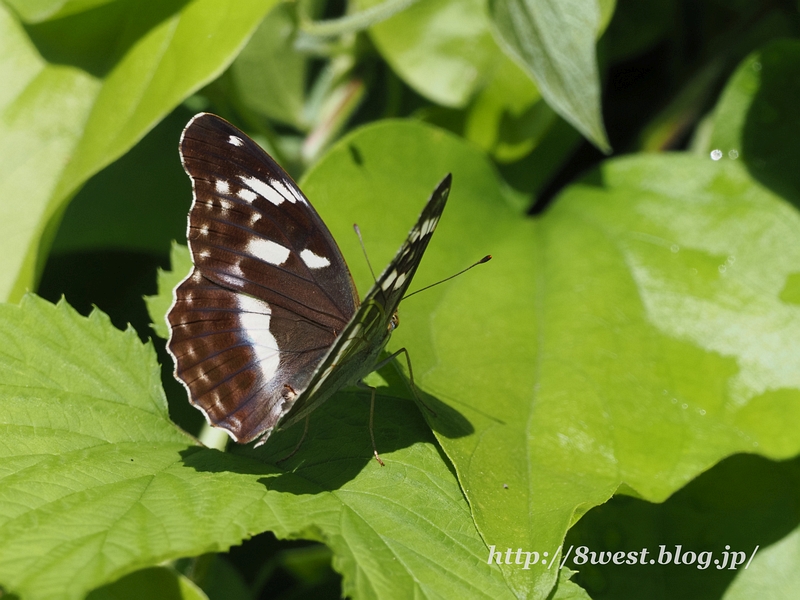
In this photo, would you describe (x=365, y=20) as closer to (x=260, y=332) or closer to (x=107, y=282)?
(x=260, y=332)

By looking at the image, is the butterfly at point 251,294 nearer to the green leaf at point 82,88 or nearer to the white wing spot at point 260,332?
the white wing spot at point 260,332

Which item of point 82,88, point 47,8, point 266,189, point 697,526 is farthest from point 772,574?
point 47,8

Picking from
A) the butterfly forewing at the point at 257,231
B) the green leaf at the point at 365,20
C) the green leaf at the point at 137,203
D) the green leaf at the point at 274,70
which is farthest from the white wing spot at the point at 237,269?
the green leaf at the point at 274,70

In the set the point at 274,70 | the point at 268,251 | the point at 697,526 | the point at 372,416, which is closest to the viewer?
the point at 372,416

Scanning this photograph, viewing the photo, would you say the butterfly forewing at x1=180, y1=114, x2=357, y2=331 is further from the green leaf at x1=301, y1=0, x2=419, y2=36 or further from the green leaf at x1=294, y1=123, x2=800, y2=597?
the green leaf at x1=301, y1=0, x2=419, y2=36

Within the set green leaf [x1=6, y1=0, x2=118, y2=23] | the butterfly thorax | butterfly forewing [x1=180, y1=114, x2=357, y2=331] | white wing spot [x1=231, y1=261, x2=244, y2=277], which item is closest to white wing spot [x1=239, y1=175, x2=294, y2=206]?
butterfly forewing [x1=180, y1=114, x2=357, y2=331]

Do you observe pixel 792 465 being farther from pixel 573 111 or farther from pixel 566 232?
pixel 573 111
